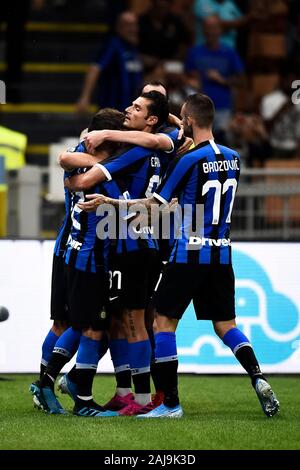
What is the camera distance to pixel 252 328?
444 inches

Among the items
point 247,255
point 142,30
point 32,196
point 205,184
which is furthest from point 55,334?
point 142,30

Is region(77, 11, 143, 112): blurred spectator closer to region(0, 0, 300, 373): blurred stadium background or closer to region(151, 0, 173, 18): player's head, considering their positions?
region(0, 0, 300, 373): blurred stadium background

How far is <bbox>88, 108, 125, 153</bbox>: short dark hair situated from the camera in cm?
887

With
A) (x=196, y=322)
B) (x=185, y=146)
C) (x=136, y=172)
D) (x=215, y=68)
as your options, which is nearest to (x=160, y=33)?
(x=215, y=68)

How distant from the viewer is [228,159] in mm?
8727

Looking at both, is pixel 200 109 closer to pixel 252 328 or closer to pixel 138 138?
Answer: pixel 138 138

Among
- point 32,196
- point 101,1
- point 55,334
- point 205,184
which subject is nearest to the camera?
point 205,184

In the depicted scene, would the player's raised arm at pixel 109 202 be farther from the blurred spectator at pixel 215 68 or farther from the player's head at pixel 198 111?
the blurred spectator at pixel 215 68

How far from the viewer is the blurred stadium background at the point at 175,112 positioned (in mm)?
11266

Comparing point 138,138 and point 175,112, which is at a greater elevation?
point 175,112

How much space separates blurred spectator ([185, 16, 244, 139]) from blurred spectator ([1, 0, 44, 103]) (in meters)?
2.39

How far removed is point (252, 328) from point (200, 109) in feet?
10.2

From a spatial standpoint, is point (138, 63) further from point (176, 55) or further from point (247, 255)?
point (247, 255)
